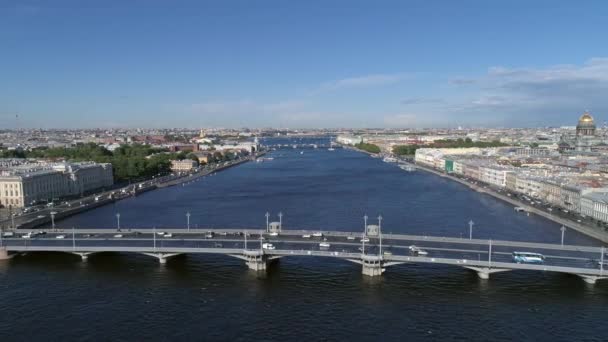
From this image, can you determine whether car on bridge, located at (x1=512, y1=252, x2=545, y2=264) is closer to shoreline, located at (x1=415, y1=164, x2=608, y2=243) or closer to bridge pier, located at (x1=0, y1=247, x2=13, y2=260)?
shoreline, located at (x1=415, y1=164, x2=608, y2=243)

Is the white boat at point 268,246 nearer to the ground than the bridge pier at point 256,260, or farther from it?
farther from it

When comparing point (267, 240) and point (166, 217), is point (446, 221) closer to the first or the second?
point (267, 240)

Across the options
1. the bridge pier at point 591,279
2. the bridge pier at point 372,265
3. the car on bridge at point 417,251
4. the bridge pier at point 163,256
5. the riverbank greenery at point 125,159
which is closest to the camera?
the bridge pier at point 591,279

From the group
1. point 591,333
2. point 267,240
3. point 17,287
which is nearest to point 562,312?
point 591,333

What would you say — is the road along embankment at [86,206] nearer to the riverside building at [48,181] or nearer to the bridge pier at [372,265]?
the riverside building at [48,181]

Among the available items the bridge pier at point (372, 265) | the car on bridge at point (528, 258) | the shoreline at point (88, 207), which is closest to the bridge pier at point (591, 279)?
the car on bridge at point (528, 258)

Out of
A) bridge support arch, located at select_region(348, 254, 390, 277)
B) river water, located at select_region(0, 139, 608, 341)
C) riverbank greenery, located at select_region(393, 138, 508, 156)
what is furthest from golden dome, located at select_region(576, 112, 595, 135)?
bridge support arch, located at select_region(348, 254, 390, 277)
